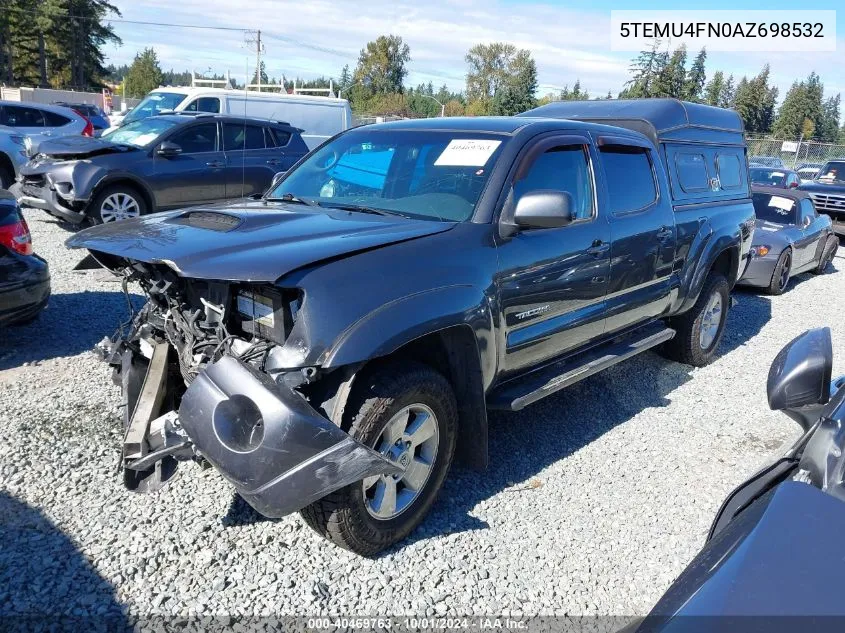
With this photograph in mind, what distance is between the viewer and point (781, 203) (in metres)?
10.7

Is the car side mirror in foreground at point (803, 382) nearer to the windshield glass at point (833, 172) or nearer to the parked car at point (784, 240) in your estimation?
the parked car at point (784, 240)

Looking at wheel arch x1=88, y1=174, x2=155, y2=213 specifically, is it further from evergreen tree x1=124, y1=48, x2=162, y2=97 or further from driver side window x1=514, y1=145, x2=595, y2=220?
evergreen tree x1=124, y1=48, x2=162, y2=97

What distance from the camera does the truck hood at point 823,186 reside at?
15.5 meters

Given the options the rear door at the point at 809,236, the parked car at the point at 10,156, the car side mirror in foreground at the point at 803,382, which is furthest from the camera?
the parked car at the point at 10,156

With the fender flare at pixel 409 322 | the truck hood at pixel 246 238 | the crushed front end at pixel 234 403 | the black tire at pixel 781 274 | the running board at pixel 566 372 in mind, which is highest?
the truck hood at pixel 246 238

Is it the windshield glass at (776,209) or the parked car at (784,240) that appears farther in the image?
the windshield glass at (776,209)

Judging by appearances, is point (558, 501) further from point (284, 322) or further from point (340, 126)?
point (340, 126)

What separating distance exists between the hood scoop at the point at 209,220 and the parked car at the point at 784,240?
25.4 feet

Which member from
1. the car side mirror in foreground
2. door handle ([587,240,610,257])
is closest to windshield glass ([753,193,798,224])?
door handle ([587,240,610,257])

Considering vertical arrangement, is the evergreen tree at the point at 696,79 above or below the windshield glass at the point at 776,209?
above

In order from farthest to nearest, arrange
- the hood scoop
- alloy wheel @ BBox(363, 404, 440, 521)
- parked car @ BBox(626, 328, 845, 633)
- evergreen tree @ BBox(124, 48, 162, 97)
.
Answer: evergreen tree @ BBox(124, 48, 162, 97), the hood scoop, alloy wheel @ BBox(363, 404, 440, 521), parked car @ BBox(626, 328, 845, 633)

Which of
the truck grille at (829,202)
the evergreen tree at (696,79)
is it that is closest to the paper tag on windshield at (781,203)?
the truck grille at (829,202)

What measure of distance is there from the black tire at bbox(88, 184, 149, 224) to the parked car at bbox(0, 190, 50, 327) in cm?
440

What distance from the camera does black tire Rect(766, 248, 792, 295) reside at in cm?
Answer: 965
